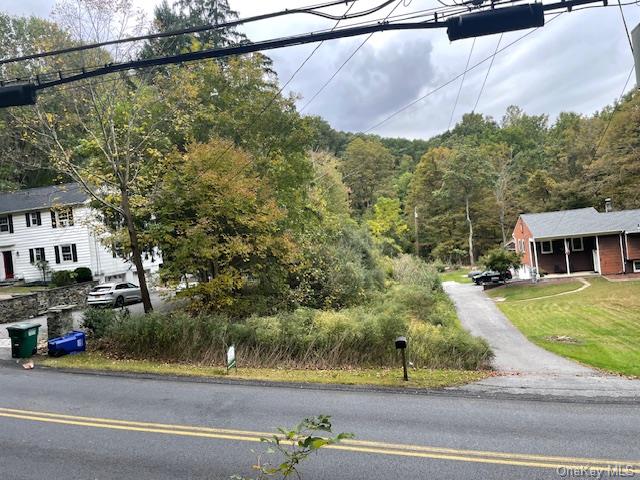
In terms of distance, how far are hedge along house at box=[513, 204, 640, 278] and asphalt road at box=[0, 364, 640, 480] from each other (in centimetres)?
2796

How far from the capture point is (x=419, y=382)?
365 inches

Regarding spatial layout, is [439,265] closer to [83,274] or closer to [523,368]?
[523,368]

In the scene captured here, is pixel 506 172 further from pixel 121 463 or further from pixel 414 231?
pixel 121 463

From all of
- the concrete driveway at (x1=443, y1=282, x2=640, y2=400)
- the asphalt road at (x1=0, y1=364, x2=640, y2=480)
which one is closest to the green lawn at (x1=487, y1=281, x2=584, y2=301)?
the concrete driveway at (x1=443, y1=282, x2=640, y2=400)

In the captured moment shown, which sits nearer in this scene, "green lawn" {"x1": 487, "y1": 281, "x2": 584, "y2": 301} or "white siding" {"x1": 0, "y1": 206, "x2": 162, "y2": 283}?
"green lawn" {"x1": 487, "y1": 281, "x2": 584, "y2": 301}

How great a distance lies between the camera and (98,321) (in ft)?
45.0

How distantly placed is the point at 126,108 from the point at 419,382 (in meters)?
13.2

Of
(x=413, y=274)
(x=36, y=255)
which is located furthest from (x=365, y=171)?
(x=36, y=255)

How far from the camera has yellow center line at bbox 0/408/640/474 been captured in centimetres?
544

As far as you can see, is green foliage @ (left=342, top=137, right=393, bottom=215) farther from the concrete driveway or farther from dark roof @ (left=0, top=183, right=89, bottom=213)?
dark roof @ (left=0, top=183, right=89, bottom=213)

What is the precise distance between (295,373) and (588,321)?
54.5 feet

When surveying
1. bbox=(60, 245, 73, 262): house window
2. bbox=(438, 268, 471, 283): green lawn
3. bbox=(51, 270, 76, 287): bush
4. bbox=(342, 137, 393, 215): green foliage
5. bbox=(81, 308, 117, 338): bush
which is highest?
bbox=(342, 137, 393, 215): green foliage

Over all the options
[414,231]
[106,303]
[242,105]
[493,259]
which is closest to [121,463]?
[242,105]

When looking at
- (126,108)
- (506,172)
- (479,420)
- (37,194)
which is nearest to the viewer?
(479,420)
